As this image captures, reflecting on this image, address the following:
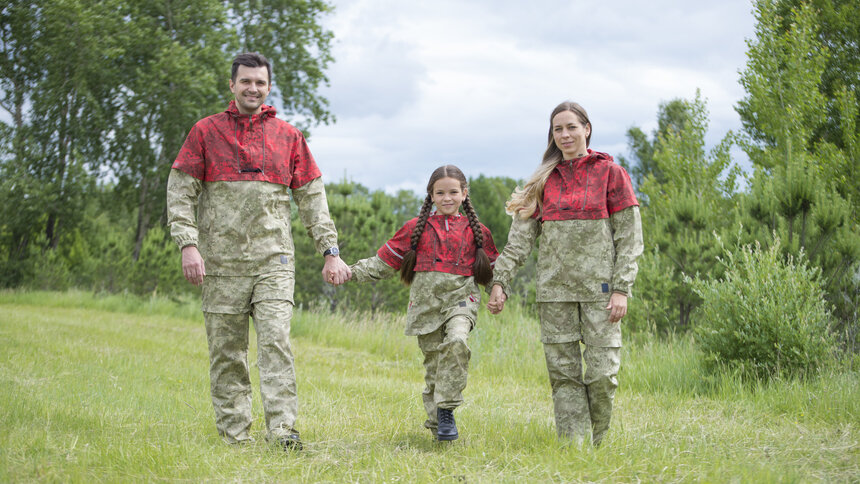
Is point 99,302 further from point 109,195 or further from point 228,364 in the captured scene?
point 228,364

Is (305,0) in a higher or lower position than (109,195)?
higher

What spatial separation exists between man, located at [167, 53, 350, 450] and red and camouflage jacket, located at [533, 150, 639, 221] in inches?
50.8

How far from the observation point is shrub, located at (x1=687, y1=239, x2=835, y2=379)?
587cm

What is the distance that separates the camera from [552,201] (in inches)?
158

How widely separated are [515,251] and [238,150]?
66.2 inches

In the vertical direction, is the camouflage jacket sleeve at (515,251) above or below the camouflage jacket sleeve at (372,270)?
above

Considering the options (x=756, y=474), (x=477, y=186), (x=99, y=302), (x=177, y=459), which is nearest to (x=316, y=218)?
(x=177, y=459)

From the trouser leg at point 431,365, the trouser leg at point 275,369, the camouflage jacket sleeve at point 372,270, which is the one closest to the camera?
the trouser leg at point 275,369

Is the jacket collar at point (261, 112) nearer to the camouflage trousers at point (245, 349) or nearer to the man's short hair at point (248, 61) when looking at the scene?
the man's short hair at point (248, 61)

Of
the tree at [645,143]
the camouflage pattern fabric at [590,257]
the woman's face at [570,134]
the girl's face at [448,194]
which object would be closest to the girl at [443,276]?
the girl's face at [448,194]

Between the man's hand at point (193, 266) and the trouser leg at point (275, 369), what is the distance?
1.17 feet

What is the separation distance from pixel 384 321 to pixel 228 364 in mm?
7090

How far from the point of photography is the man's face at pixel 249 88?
12.9 ft

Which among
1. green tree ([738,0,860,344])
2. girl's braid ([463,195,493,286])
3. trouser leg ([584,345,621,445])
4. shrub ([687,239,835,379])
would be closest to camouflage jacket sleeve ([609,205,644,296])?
trouser leg ([584,345,621,445])
